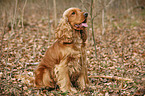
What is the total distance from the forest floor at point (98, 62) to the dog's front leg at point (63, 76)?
0.57ft

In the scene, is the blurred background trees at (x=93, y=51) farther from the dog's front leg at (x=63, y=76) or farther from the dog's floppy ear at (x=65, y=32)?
the dog's floppy ear at (x=65, y=32)

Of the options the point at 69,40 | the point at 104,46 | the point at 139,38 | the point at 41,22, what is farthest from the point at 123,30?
the point at 69,40

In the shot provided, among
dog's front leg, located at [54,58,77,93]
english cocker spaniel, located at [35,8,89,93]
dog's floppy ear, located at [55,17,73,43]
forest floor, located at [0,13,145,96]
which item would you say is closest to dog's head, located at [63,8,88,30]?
english cocker spaniel, located at [35,8,89,93]

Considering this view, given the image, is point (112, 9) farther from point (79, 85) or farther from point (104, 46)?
point (79, 85)

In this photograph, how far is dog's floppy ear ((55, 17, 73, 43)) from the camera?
4.01m

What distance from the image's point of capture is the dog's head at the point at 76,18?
3905 mm

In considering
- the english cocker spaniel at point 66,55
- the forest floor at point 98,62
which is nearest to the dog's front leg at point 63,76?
the english cocker spaniel at point 66,55

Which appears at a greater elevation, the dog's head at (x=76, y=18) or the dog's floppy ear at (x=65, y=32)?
the dog's head at (x=76, y=18)

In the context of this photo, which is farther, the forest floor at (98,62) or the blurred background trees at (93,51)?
the blurred background trees at (93,51)

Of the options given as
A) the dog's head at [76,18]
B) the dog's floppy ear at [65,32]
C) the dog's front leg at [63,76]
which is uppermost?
the dog's head at [76,18]

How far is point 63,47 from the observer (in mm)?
4078

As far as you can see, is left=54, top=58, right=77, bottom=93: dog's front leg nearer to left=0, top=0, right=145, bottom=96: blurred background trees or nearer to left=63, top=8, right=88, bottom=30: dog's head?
left=0, top=0, right=145, bottom=96: blurred background trees

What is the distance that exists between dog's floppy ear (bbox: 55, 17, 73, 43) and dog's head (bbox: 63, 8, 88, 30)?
4.0 inches

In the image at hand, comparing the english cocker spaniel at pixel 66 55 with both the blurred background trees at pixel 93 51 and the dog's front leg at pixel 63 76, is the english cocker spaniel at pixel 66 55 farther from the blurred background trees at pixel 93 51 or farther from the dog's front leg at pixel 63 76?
the blurred background trees at pixel 93 51
